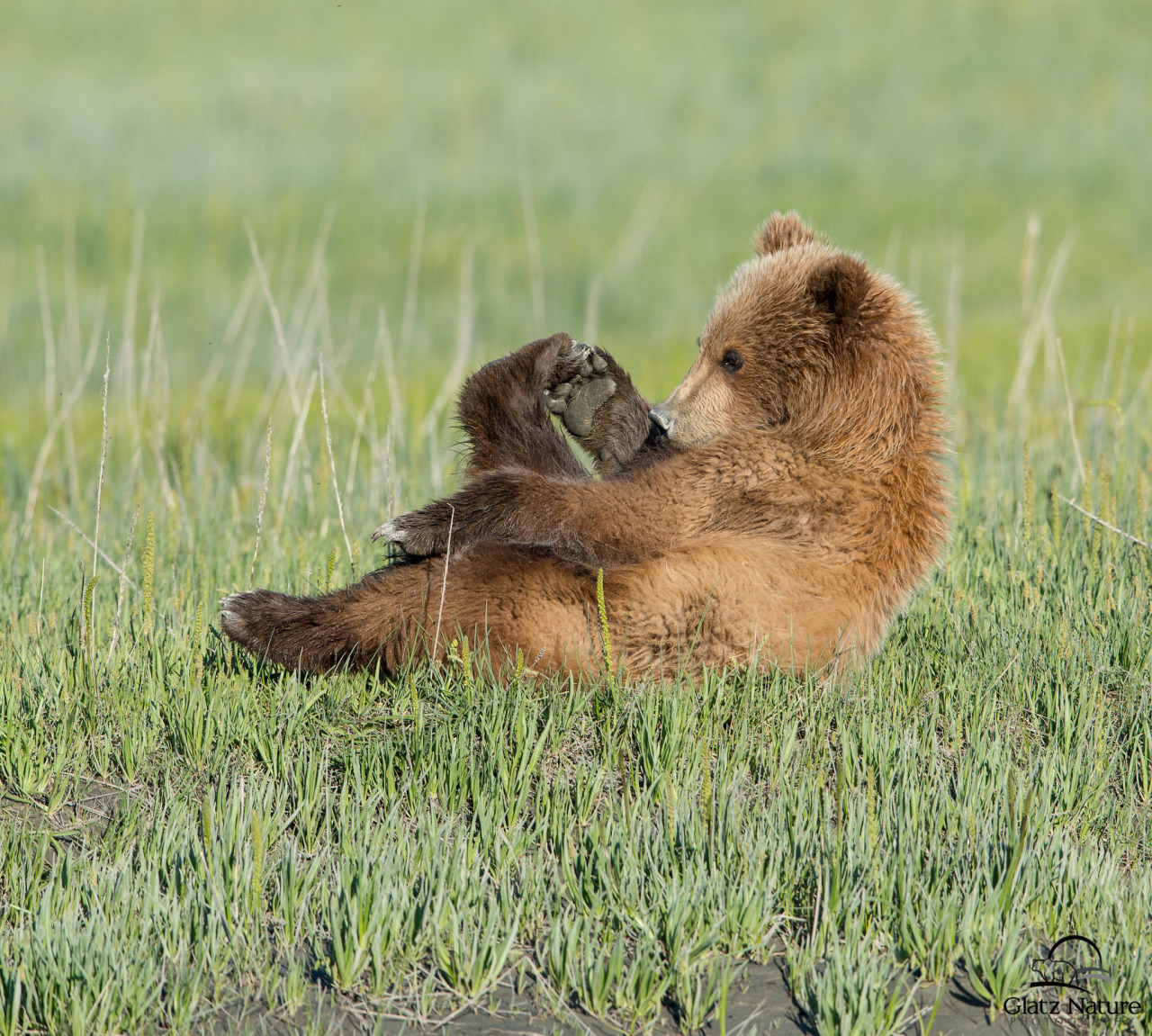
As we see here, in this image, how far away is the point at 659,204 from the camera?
16734 millimetres

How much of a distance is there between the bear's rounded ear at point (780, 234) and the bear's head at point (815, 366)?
288 millimetres

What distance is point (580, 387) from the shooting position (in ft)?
13.4

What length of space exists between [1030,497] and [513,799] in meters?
2.70

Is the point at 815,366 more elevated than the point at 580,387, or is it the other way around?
the point at 815,366

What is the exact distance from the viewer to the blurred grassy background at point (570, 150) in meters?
15.1

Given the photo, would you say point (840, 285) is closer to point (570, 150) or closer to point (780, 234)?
point (780, 234)

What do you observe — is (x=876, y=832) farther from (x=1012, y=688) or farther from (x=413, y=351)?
(x=413, y=351)

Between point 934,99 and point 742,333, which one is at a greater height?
point 934,99

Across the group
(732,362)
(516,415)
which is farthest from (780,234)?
(516,415)

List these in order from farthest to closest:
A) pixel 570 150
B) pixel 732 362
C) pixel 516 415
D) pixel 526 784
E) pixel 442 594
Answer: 1. pixel 570 150
2. pixel 516 415
3. pixel 732 362
4. pixel 442 594
5. pixel 526 784

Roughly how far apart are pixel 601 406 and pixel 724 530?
3.15 ft

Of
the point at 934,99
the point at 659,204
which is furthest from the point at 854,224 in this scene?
the point at 934,99

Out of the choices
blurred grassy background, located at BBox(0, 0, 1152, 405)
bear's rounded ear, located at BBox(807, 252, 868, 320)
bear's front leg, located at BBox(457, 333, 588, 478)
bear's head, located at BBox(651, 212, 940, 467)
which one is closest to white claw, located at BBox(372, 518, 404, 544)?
bear's front leg, located at BBox(457, 333, 588, 478)

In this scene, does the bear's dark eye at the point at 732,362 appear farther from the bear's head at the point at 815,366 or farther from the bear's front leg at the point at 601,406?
the bear's front leg at the point at 601,406
